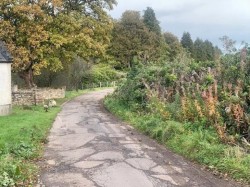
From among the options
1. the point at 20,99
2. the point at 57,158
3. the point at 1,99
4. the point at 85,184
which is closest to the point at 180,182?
the point at 85,184

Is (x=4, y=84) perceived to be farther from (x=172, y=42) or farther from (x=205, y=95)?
(x=172, y=42)

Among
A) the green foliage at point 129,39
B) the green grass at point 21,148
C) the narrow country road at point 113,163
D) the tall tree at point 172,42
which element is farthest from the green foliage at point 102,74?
the narrow country road at point 113,163

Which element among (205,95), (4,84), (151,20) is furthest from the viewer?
(151,20)

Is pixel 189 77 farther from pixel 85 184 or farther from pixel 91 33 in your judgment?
pixel 91 33

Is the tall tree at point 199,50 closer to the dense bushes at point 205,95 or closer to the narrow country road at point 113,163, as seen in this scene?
the dense bushes at point 205,95

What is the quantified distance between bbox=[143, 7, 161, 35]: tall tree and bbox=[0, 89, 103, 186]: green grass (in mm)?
57740

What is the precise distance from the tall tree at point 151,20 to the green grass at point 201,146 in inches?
2370

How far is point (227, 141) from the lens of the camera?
10.7 metres

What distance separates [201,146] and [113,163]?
102 inches

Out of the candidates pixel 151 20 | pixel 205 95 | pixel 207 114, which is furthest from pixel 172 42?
pixel 205 95

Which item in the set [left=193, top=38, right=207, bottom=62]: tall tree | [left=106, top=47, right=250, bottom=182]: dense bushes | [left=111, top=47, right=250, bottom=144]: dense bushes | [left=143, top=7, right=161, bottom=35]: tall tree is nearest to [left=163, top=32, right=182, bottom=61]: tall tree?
[left=143, top=7, right=161, bottom=35]: tall tree

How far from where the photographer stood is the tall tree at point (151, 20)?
74419 millimetres

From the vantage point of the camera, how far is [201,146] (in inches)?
424

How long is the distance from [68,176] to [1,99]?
46.2ft
